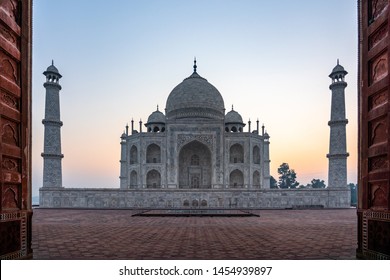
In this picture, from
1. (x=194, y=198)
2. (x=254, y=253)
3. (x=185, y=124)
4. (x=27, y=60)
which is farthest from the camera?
(x=185, y=124)

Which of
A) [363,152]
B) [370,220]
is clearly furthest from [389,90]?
[370,220]

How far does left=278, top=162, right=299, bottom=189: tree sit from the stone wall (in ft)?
81.2

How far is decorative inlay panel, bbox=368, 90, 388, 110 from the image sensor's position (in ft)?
11.9

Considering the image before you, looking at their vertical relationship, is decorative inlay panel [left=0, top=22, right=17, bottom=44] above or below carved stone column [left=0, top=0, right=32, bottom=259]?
above

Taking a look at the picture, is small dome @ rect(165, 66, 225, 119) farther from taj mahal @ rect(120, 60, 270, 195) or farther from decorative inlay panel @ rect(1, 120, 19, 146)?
decorative inlay panel @ rect(1, 120, 19, 146)

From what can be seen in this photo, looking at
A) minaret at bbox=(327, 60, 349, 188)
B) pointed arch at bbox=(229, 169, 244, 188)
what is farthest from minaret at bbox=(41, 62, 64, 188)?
minaret at bbox=(327, 60, 349, 188)

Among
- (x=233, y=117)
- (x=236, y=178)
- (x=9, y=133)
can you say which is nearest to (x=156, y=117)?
(x=233, y=117)

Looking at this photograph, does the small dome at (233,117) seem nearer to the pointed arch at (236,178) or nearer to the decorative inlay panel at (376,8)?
the pointed arch at (236,178)

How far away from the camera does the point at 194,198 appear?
64.5 ft

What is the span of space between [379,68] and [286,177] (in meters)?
43.3

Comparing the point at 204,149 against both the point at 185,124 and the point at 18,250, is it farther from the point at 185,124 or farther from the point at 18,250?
the point at 18,250

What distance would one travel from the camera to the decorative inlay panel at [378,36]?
3670mm

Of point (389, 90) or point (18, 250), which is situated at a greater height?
point (389, 90)

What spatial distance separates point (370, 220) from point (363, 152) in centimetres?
78
